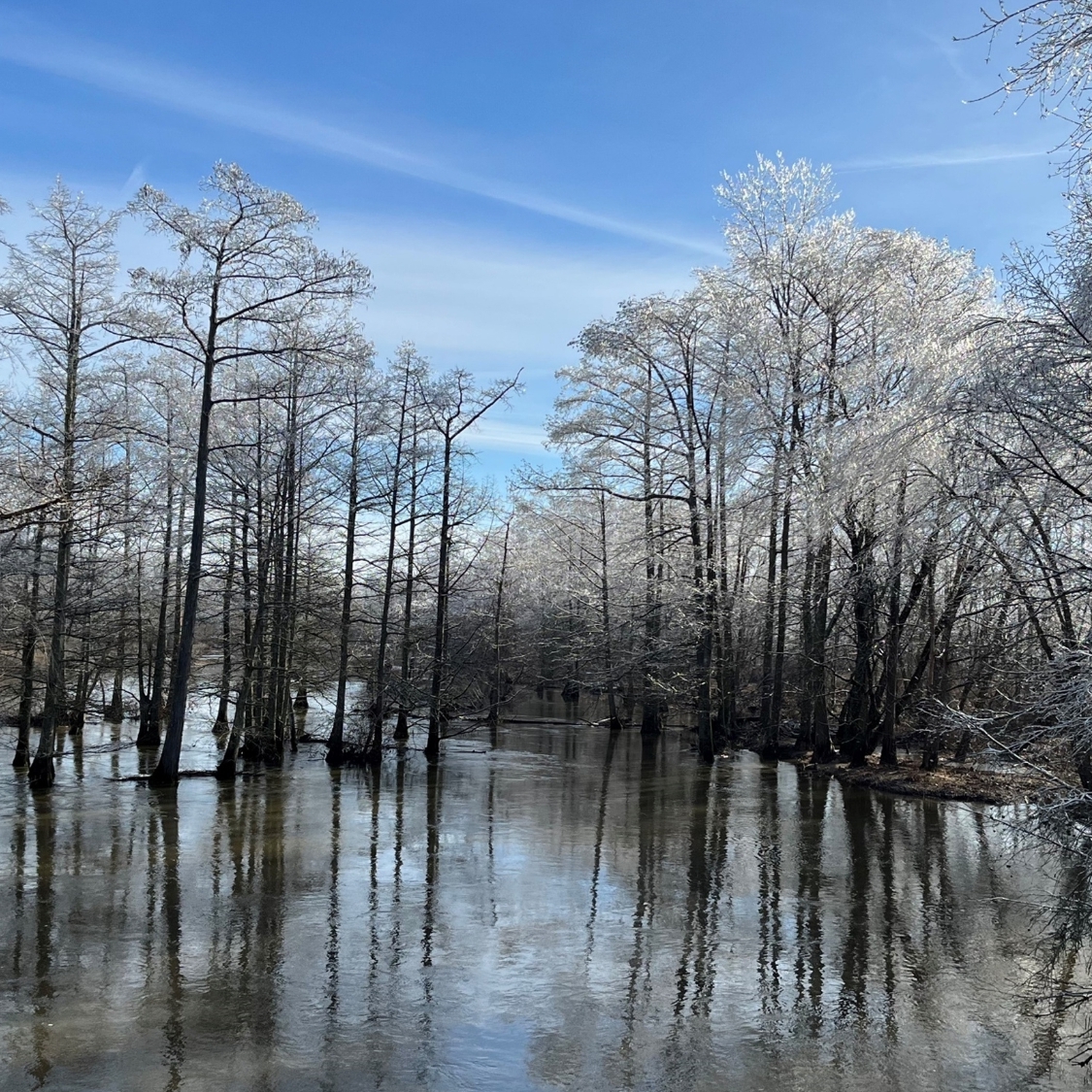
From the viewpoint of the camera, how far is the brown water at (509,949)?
230 inches

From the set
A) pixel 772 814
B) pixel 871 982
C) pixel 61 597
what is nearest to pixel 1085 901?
pixel 871 982

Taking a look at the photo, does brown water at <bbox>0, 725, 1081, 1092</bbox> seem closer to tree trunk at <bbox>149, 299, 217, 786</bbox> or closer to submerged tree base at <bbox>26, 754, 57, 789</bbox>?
submerged tree base at <bbox>26, 754, 57, 789</bbox>

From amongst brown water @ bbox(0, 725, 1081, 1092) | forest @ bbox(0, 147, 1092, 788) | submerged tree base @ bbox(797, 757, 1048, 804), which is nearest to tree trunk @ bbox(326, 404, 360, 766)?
forest @ bbox(0, 147, 1092, 788)

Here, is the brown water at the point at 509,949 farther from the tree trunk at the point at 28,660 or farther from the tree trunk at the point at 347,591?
the tree trunk at the point at 347,591

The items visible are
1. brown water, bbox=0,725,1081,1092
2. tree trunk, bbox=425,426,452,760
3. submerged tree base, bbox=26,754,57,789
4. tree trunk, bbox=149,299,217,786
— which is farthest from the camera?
tree trunk, bbox=425,426,452,760

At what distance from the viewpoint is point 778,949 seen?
26.5 feet

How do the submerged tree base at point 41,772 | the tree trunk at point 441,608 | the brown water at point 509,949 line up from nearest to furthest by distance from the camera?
1. the brown water at point 509,949
2. the submerged tree base at point 41,772
3. the tree trunk at point 441,608

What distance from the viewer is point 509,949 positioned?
7996mm

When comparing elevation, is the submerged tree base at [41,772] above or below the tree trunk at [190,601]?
below

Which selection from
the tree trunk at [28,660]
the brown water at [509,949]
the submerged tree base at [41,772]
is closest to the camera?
the brown water at [509,949]

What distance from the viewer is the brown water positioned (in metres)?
5.84

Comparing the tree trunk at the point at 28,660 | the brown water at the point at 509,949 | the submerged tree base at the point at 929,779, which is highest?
the tree trunk at the point at 28,660

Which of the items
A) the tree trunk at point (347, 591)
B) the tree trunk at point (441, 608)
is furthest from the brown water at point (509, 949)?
the tree trunk at point (441, 608)

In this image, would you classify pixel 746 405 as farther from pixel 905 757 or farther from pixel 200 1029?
pixel 200 1029
